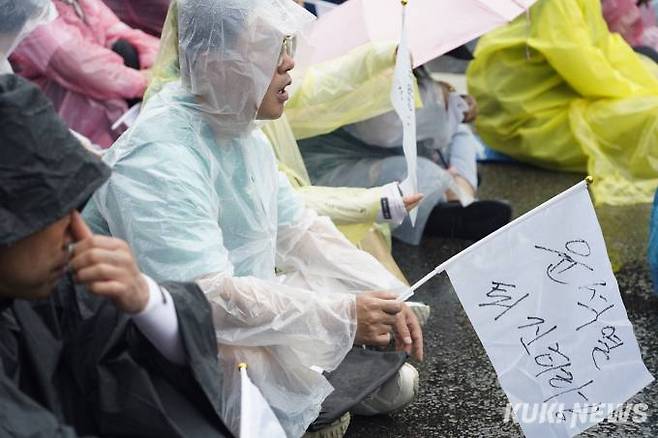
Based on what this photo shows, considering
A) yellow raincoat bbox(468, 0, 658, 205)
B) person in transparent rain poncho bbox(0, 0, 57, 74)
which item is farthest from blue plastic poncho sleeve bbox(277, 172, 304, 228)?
yellow raincoat bbox(468, 0, 658, 205)

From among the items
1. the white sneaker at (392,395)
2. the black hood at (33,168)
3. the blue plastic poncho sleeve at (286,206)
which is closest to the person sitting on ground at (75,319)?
the black hood at (33,168)

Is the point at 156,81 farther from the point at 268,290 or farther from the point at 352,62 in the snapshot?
the point at 352,62

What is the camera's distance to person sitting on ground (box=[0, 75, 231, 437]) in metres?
1.79

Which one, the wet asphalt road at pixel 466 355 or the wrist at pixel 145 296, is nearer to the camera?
the wrist at pixel 145 296

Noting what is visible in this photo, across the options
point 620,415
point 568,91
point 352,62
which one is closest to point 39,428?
point 620,415

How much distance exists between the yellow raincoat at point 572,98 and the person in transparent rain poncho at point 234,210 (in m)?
2.97

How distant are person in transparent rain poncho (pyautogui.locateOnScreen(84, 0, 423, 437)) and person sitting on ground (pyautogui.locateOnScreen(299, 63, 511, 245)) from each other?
66.1 inches

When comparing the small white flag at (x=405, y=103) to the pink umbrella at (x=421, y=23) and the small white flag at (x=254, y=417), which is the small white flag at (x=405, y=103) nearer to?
the pink umbrella at (x=421, y=23)

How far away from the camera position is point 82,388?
6.56ft

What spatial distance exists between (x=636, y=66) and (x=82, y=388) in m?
4.57

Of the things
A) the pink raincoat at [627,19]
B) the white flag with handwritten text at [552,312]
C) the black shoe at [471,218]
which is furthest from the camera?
the pink raincoat at [627,19]

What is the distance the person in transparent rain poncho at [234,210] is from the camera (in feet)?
8.64

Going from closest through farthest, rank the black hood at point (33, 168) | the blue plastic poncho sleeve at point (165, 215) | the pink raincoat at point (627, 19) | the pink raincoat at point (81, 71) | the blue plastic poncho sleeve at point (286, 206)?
the black hood at point (33, 168)
the blue plastic poncho sleeve at point (165, 215)
the blue plastic poncho sleeve at point (286, 206)
the pink raincoat at point (81, 71)
the pink raincoat at point (627, 19)

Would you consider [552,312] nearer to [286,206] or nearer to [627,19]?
[286,206]
